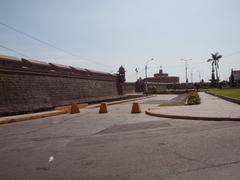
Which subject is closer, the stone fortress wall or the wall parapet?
the stone fortress wall

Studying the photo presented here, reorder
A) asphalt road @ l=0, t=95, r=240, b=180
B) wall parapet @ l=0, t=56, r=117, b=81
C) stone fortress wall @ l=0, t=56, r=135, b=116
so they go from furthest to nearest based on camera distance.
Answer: wall parapet @ l=0, t=56, r=117, b=81
stone fortress wall @ l=0, t=56, r=135, b=116
asphalt road @ l=0, t=95, r=240, b=180

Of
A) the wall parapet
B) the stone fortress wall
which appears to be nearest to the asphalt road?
the stone fortress wall

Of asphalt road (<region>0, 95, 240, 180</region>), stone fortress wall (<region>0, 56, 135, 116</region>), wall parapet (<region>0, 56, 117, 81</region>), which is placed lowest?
asphalt road (<region>0, 95, 240, 180</region>)

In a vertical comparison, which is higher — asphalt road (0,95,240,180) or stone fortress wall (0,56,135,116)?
stone fortress wall (0,56,135,116)

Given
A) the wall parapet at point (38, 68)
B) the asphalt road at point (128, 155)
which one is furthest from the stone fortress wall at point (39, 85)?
the asphalt road at point (128, 155)

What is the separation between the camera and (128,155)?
26.7ft

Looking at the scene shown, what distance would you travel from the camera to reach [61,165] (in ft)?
24.3

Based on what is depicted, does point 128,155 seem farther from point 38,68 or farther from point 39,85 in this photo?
point 38,68

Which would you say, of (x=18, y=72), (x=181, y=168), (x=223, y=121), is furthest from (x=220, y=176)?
(x=18, y=72)

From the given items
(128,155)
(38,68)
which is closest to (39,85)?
(38,68)

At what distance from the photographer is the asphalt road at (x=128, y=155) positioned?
21.4 feet

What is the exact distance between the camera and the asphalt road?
21.4ft

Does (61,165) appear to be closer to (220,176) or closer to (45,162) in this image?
(45,162)

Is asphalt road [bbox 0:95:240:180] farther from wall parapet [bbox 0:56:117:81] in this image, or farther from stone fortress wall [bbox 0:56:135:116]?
wall parapet [bbox 0:56:117:81]
